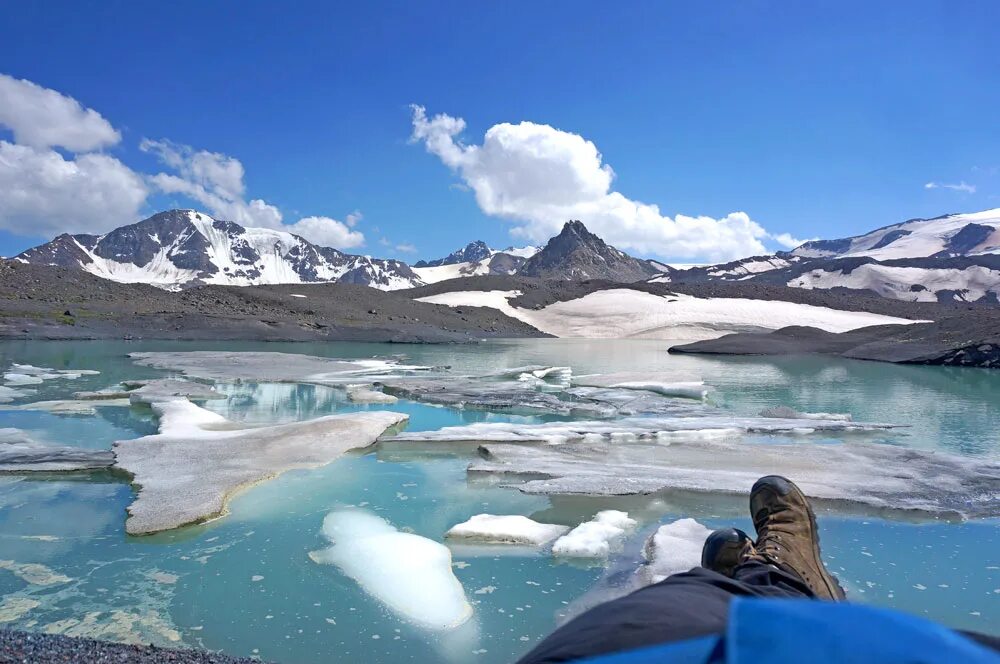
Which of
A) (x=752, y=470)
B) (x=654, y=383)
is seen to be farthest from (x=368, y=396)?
(x=752, y=470)

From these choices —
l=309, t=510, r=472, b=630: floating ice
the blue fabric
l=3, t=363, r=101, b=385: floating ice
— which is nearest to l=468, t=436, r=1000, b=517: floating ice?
l=309, t=510, r=472, b=630: floating ice

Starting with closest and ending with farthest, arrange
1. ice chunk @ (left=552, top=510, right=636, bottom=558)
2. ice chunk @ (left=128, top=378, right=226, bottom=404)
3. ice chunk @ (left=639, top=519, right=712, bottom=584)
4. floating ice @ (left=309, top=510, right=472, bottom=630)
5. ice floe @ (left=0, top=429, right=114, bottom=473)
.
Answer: floating ice @ (left=309, top=510, right=472, bottom=630)
ice chunk @ (left=639, top=519, right=712, bottom=584)
ice chunk @ (left=552, top=510, right=636, bottom=558)
ice floe @ (left=0, top=429, right=114, bottom=473)
ice chunk @ (left=128, top=378, right=226, bottom=404)

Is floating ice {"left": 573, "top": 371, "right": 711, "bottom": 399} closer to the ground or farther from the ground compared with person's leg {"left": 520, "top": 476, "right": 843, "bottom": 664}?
closer to the ground

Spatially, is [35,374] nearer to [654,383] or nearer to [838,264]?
[654,383]

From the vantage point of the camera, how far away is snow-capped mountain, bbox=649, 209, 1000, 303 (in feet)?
278

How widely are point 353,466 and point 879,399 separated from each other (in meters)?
13.3

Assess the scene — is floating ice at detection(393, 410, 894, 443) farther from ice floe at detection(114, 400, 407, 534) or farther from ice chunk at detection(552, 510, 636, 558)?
ice chunk at detection(552, 510, 636, 558)

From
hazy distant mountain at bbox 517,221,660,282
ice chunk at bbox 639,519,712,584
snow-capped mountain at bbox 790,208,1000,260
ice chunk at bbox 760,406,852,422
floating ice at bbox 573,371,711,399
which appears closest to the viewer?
ice chunk at bbox 639,519,712,584

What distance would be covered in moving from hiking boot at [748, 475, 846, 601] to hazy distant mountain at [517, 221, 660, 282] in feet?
455

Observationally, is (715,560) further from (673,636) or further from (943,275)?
(943,275)

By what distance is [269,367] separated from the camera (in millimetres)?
18922

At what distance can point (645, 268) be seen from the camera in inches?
6565

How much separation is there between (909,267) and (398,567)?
109 m

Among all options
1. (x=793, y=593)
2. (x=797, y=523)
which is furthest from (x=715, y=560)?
(x=793, y=593)
